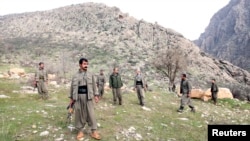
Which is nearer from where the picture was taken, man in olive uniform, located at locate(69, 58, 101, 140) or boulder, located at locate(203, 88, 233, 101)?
man in olive uniform, located at locate(69, 58, 101, 140)

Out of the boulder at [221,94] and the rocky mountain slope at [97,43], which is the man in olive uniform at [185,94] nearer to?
the boulder at [221,94]

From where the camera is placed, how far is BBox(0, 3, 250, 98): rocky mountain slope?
52781 millimetres

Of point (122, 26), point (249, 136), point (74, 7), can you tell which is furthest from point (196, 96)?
point (74, 7)

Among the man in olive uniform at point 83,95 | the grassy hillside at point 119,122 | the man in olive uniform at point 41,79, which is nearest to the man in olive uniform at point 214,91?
the grassy hillside at point 119,122

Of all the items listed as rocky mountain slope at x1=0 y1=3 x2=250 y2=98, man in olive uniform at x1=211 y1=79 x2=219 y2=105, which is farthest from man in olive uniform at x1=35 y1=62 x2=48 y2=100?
rocky mountain slope at x1=0 y1=3 x2=250 y2=98

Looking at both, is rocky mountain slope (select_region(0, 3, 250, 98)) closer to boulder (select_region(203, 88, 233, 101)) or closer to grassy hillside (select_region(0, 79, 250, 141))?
boulder (select_region(203, 88, 233, 101))

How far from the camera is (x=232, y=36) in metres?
146

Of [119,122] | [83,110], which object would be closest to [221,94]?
[119,122]

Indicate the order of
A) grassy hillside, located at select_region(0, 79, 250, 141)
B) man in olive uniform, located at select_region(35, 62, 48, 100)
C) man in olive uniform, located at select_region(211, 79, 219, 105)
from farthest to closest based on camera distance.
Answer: man in olive uniform, located at select_region(211, 79, 219, 105) → man in olive uniform, located at select_region(35, 62, 48, 100) → grassy hillside, located at select_region(0, 79, 250, 141)

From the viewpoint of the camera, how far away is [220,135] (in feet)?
31.9

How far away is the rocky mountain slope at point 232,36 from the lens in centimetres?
12456

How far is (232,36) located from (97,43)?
100 metres

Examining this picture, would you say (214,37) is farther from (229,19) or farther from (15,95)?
(15,95)

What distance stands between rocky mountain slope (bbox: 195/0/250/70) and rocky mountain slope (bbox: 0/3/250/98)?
51761 mm
